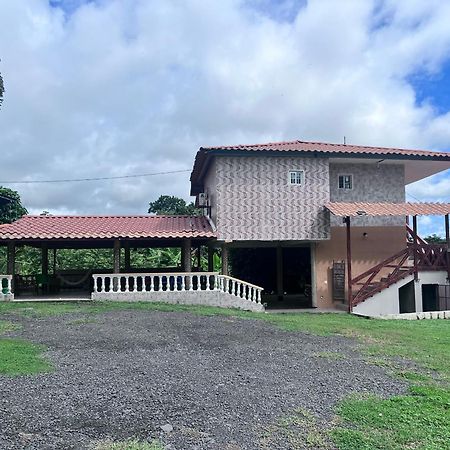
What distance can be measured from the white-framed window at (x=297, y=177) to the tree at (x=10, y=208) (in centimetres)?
1420

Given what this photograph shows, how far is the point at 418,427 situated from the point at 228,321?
23.3 feet

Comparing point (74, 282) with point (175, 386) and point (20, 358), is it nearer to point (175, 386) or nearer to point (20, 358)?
point (20, 358)

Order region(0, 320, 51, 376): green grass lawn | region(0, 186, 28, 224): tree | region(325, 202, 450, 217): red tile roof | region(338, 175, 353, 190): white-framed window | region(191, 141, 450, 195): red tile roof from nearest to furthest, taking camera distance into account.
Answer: region(0, 320, 51, 376): green grass lawn < region(325, 202, 450, 217): red tile roof < region(191, 141, 450, 195): red tile roof < region(338, 175, 353, 190): white-framed window < region(0, 186, 28, 224): tree

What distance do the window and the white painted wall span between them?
4.67 meters

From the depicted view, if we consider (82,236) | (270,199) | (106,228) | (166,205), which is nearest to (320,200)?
(270,199)

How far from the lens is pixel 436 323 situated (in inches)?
529

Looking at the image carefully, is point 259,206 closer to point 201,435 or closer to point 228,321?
point 228,321

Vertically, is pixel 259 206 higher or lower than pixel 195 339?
higher

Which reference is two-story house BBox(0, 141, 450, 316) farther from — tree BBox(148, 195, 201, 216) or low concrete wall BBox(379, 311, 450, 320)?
tree BBox(148, 195, 201, 216)

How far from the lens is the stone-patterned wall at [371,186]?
1722 cm

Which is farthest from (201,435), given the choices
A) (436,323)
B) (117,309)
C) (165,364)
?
(436,323)

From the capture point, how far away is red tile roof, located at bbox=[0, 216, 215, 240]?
1473 cm

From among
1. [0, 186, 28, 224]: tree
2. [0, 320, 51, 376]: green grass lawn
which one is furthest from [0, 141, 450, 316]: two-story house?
[0, 186, 28, 224]: tree

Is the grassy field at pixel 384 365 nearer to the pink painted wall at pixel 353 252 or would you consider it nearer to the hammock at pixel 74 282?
the pink painted wall at pixel 353 252
